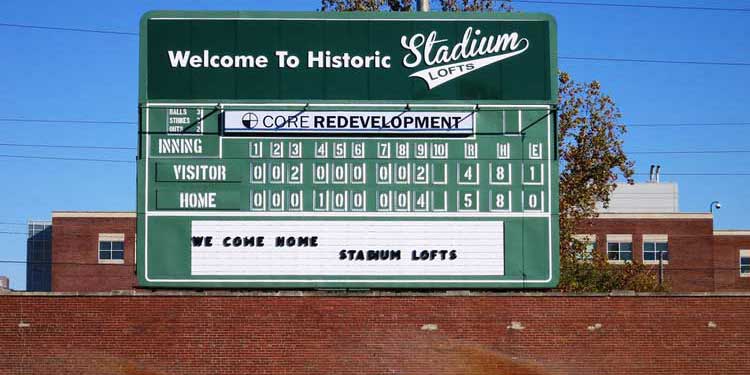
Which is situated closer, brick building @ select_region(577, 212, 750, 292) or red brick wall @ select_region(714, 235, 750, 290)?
brick building @ select_region(577, 212, 750, 292)

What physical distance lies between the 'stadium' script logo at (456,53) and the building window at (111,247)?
42.6 m

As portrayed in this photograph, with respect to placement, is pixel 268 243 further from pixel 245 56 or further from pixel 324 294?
pixel 245 56

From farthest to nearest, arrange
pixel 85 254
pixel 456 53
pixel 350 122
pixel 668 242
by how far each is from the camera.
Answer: pixel 668 242, pixel 85 254, pixel 456 53, pixel 350 122

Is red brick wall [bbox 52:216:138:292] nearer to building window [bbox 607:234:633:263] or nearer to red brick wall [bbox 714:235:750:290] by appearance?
building window [bbox 607:234:633:263]

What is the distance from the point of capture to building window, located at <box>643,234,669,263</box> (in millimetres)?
66438

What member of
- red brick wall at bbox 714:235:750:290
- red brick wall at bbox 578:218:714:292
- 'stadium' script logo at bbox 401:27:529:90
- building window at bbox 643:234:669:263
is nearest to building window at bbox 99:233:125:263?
red brick wall at bbox 578:218:714:292

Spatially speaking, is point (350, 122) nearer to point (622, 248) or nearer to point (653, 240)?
point (622, 248)

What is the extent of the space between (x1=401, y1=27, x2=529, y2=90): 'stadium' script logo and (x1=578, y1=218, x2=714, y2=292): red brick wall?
42.4 meters

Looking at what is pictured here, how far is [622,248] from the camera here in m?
66.2

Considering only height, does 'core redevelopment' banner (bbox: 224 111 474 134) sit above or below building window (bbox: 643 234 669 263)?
above

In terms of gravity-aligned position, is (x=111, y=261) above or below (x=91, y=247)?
below

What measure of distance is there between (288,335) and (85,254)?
1646 inches

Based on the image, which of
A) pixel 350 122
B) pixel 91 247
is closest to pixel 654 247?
pixel 91 247

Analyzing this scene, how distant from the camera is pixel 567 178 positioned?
3966cm
